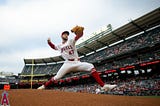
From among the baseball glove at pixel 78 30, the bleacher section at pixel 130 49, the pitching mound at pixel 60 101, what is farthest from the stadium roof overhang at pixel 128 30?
the baseball glove at pixel 78 30

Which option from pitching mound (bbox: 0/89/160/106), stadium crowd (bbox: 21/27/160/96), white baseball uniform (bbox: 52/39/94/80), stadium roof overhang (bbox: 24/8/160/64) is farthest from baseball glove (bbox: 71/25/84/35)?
stadium roof overhang (bbox: 24/8/160/64)

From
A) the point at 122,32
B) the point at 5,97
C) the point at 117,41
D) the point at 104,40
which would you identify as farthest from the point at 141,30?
the point at 5,97

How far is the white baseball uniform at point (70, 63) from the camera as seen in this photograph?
5.23 metres

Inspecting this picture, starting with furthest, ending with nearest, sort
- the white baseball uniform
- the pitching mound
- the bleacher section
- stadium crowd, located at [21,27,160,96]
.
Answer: the bleacher section, stadium crowd, located at [21,27,160,96], the pitching mound, the white baseball uniform

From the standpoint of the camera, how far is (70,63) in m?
5.36

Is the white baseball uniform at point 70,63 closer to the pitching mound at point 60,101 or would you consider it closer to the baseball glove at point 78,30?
the baseball glove at point 78,30

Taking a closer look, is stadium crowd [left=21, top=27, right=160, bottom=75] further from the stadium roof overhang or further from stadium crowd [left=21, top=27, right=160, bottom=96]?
the stadium roof overhang

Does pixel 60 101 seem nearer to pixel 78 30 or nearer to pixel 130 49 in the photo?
pixel 78 30

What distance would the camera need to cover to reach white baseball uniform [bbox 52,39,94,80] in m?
5.23

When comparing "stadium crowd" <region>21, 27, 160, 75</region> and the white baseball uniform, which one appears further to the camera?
"stadium crowd" <region>21, 27, 160, 75</region>

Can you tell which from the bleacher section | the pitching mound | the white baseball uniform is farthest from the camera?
the bleacher section

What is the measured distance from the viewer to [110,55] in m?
32.1

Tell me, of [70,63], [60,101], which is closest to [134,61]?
[60,101]

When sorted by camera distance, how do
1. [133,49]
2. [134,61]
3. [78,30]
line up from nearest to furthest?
[78,30]
[134,61]
[133,49]
